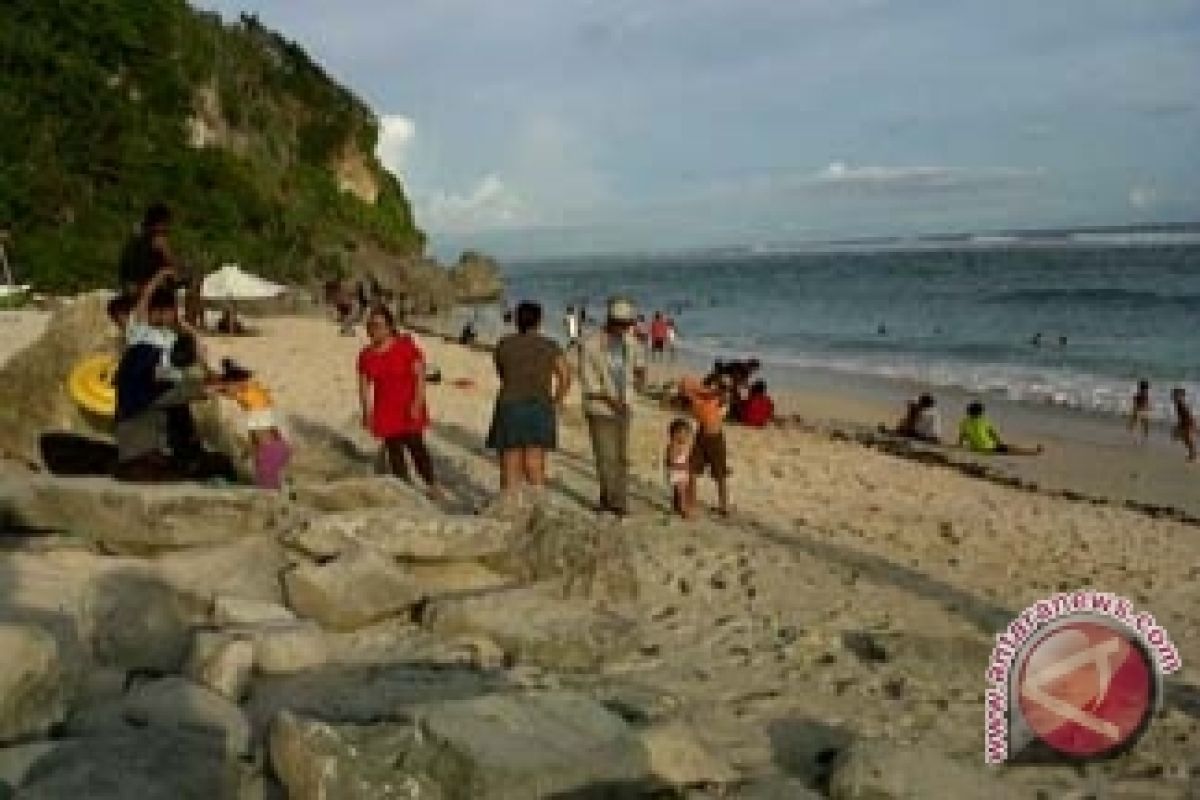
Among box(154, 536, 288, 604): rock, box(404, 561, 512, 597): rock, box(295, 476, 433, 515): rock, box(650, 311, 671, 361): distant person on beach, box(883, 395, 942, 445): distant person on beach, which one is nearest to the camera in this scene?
box(154, 536, 288, 604): rock

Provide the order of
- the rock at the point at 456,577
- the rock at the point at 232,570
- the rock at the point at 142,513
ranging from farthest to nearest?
the rock at the point at 456,577 < the rock at the point at 142,513 < the rock at the point at 232,570

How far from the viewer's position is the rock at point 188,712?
4973 mm

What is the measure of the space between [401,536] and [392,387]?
8.48ft

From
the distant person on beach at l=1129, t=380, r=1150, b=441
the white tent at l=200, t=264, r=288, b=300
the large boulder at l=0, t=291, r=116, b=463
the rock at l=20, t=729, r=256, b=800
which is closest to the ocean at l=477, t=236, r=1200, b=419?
the distant person on beach at l=1129, t=380, r=1150, b=441

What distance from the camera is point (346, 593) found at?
6.76 metres

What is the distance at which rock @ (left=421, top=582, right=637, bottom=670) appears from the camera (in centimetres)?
650

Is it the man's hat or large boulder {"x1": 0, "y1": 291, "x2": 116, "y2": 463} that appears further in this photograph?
the man's hat

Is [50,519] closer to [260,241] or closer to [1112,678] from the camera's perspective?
[1112,678]

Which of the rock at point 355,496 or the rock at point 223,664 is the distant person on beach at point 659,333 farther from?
the rock at point 223,664

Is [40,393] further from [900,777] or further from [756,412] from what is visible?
[756,412]

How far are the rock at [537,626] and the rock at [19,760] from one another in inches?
89.9

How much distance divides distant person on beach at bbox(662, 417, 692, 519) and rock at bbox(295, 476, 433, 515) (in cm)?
281

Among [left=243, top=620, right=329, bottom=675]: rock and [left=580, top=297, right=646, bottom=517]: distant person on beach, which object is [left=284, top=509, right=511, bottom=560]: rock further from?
[left=580, top=297, right=646, bottom=517]: distant person on beach

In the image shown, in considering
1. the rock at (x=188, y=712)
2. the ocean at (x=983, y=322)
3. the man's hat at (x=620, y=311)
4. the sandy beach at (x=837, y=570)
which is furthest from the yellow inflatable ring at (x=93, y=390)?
the ocean at (x=983, y=322)
